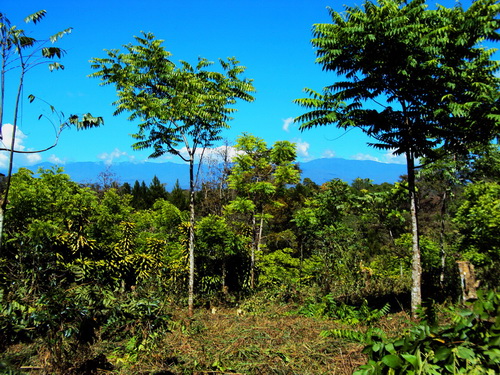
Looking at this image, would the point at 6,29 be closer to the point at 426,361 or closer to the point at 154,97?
the point at 426,361

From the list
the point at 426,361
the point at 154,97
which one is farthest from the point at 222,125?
the point at 426,361

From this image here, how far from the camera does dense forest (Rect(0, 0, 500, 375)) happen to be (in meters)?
4.01

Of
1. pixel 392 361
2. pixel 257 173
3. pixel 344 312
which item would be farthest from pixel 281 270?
pixel 392 361

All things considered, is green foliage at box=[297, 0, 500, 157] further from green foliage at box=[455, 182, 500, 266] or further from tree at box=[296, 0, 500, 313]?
green foliage at box=[455, 182, 500, 266]

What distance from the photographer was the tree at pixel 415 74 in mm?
7578

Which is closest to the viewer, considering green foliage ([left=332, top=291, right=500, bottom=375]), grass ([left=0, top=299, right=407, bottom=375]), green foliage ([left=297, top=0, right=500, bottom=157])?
green foliage ([left=332, top=291, right=500, bottom=375])

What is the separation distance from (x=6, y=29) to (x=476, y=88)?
9239 mm

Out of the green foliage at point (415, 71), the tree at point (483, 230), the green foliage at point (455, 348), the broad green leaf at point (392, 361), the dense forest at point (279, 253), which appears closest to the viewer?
the green foliage at point (455, 348)

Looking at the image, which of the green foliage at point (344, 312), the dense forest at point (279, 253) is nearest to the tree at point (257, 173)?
the dense forest at point (279, 253)

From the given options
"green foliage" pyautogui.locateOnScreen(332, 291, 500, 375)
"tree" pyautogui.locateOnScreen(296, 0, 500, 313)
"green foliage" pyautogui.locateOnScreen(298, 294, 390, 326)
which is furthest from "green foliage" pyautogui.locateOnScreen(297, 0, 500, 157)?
Result: "green foliage" pyautogui.locateOnScreen(332, 291, 500, 375)

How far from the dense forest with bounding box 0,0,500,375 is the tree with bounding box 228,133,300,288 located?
8cm

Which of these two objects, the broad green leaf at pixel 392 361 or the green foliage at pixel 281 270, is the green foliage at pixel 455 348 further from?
the green foliage at pixel 281 270

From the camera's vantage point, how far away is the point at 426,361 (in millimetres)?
1680

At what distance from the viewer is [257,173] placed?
1554 cm
